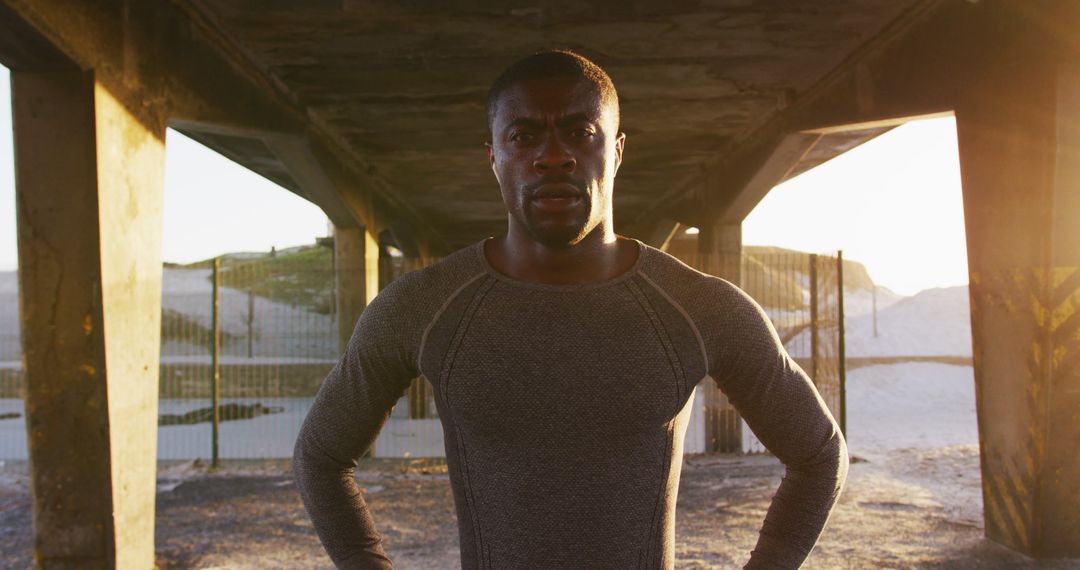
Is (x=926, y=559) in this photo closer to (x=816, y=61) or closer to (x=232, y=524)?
(x=816, y=61)

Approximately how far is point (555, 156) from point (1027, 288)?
14.0ft

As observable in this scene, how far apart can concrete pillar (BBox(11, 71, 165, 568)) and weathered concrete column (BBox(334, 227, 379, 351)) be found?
5.82m

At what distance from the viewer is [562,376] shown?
1.51m

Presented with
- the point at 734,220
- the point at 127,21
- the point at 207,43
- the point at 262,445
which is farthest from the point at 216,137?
the point at 734,220

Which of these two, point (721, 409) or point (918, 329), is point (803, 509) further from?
point (918, 329)

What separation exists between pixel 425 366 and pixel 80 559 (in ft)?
11.6

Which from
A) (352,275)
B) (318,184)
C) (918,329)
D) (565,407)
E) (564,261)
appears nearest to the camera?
(565,407)

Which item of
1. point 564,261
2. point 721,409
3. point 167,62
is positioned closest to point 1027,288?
point 564,261

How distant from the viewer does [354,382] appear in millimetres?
1631

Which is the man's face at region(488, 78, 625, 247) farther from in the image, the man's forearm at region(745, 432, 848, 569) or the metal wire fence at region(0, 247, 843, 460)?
the metal wire fence at region(0, 247, 843, 460)

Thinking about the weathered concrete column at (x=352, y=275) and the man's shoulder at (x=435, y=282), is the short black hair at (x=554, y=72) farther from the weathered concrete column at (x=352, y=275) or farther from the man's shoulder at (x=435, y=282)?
the weathered concrete column at (x=352, y=275)

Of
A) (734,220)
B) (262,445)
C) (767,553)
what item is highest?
(734,220)

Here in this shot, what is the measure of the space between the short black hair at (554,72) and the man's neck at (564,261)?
270 mm

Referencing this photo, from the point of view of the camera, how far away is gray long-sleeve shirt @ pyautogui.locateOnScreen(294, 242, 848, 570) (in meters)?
1.50
